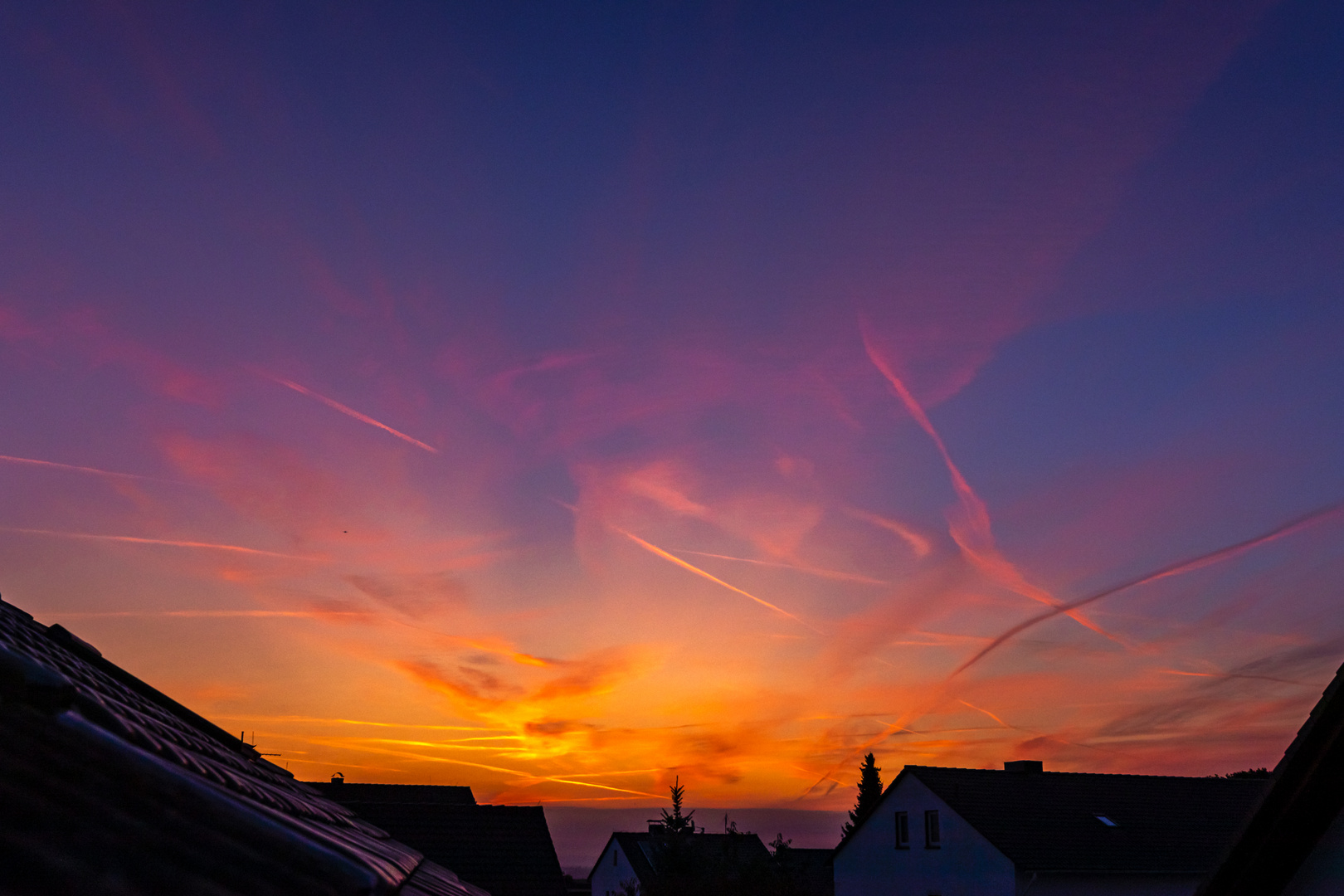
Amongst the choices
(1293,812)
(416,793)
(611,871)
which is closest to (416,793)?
(416,793)

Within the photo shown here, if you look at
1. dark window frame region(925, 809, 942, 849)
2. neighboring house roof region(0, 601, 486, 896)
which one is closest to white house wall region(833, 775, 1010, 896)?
dark window frame region(925, 809, 942, 849)

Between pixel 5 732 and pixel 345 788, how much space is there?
44.0 metres

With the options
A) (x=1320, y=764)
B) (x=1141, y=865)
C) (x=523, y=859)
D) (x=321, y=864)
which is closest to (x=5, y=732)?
(x=321, y=864)

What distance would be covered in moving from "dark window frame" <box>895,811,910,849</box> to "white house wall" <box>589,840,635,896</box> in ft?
81.4

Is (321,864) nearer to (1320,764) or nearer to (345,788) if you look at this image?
(1320,764)

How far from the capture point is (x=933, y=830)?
3441 centimetres

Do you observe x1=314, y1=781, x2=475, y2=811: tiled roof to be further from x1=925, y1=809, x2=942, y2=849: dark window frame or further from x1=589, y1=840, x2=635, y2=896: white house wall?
x1=925, y1=809, x2=942, y2=849: dark window frame

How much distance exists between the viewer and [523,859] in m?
25.4

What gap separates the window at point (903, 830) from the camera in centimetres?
3572

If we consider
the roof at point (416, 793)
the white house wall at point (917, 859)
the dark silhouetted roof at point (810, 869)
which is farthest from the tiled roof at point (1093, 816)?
the roof at point (416, 793)

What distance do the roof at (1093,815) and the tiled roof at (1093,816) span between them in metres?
0.03

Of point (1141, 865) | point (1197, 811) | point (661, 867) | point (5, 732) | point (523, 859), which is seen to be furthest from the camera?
point (661, 867)

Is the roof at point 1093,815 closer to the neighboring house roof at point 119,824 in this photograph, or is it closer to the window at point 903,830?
the window at point 903,830

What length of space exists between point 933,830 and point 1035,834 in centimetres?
383
